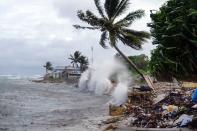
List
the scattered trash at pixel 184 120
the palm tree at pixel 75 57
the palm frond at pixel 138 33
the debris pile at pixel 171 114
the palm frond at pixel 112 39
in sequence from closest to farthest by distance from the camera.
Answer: the scattered trash at pixel 184 120
the debris pile at pixel 171 114
the palm frond at pixel 112 39
the palm frond at pixel 138 33
the palm tree at pixel 75 57

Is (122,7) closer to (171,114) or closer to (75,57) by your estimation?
(171,114)

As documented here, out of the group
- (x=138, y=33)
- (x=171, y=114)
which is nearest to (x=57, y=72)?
(x=138, y=33)

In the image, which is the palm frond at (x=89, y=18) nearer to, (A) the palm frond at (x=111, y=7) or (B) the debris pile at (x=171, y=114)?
(A) the palm frond at (x=111, y=7)

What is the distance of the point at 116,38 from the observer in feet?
140

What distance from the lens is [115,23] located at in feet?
139

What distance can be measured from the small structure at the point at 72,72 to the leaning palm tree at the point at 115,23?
8110 centimetres

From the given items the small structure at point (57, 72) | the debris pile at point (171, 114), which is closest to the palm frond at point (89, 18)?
the debris pile at point (171, 114)

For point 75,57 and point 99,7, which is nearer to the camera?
point 99,7

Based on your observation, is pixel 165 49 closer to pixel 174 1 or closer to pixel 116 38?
pixel 174 1

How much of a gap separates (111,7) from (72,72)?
294 feet

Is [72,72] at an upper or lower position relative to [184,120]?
upper

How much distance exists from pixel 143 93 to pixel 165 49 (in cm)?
2116

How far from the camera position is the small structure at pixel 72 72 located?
126500 millimetres

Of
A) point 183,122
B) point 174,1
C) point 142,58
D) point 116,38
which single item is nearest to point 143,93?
point 116,38
